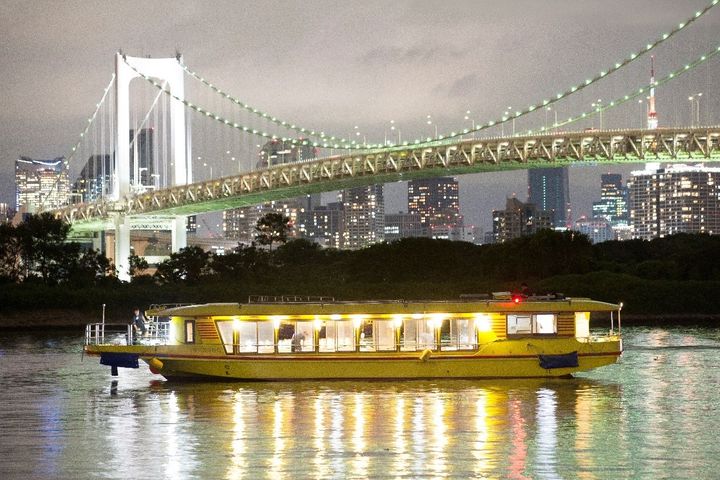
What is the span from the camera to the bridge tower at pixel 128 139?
265ft

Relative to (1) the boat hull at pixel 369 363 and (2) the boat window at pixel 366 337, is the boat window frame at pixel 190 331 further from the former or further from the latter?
(2) the boat window at pixel 366 337

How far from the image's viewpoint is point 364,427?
80.0 ft

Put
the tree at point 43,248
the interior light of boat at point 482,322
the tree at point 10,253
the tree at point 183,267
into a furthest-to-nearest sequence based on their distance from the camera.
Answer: the tree at point 183,267 → the tree at point 10,253 → the tree at point 43,248 → the interior light of boat at point 482,322

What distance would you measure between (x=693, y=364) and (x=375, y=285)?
3593 centimetres

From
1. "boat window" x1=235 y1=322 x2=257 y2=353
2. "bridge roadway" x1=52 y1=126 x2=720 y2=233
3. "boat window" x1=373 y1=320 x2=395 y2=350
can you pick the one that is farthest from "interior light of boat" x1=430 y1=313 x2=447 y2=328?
"bridge roadway" x1=52 y1=126 x2=720 y2=233

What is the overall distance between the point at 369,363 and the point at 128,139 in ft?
169

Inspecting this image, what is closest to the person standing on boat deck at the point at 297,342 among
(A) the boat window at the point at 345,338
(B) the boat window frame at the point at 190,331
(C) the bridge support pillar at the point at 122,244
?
(A) the boat window at the point at 345,338

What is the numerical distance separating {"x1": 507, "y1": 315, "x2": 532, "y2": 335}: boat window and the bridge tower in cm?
4988

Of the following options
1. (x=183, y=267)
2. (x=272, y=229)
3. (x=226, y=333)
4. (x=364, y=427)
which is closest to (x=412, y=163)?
(x=183, y=267)

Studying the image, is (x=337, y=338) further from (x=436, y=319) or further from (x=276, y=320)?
(x=436, y=319)

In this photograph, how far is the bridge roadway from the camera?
214ft

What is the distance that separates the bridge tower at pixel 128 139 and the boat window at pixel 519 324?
49.9 m

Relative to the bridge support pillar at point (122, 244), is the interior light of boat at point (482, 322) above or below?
below

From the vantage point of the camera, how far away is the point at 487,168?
2778 inches
